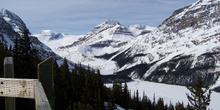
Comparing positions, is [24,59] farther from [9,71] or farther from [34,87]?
[34,87]

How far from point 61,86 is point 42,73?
43915 millimetres

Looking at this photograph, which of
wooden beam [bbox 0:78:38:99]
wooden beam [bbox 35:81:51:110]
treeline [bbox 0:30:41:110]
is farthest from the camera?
treeline [bbox 0:30:41:110]

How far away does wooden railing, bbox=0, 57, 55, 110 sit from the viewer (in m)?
3.62

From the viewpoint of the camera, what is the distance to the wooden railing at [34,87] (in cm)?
362

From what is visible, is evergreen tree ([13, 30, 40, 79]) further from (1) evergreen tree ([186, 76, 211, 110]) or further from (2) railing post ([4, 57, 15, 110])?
(2) railing post ([4, 57, 15, 110])

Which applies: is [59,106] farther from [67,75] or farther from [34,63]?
[34,63]

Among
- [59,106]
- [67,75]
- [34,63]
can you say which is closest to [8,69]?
[34,63]

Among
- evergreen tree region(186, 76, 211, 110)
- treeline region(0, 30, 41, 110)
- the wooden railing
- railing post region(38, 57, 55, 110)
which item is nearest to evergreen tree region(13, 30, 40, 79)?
treeline region(0, 30, 41, 110)

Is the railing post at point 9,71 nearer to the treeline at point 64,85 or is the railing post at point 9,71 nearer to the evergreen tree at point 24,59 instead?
the treeline at point 64,85

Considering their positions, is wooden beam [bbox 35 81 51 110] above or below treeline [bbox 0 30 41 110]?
below

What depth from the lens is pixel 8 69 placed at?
14.6 feet

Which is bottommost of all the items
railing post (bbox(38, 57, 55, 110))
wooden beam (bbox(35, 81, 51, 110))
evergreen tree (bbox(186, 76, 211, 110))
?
evergreen tree (bbox(186, 76, 211, 110))

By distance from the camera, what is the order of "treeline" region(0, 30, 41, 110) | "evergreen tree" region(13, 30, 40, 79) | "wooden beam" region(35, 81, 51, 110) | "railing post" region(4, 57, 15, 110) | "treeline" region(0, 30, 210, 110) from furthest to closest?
"evergreen tree" region(13, 30, 40, 79), "treeline" region(0, 30, 41, 110), "treeline" region(0, 30, 210, 110), "railing post" region(4, 57, 15, 110), "wooden beam" region(35, 81, 51, 110)

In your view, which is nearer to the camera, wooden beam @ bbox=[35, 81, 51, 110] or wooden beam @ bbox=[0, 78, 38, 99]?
wooden beam @ bbox=[35, 81, 51, 110]
